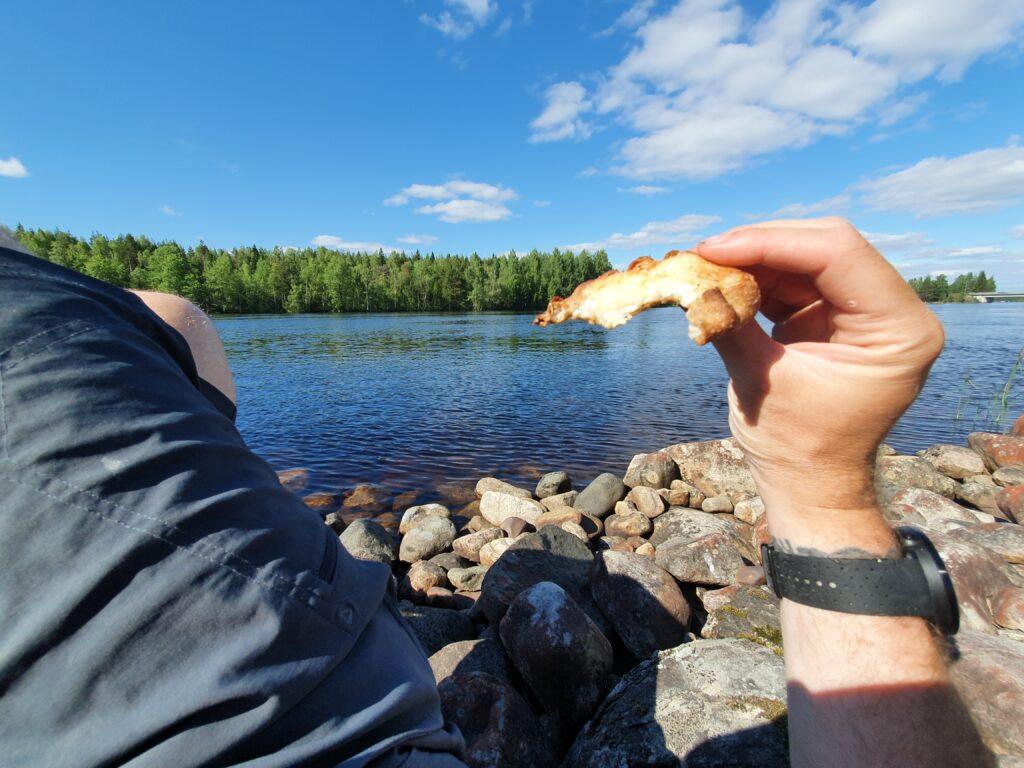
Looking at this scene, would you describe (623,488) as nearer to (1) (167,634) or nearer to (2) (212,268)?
(1) (167,634)

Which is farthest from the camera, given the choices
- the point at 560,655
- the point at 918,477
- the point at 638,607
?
the point at 918,477

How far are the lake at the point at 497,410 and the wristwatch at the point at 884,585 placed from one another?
36.3ft

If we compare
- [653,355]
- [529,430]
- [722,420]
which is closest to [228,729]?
[529,430]

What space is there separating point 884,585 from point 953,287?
692ft

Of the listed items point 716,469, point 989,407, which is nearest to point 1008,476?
point 716,469

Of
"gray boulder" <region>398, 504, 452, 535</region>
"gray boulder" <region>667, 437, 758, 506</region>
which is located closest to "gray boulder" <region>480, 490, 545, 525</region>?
"gray boulder" <region>398, 504, 452, 535</region>

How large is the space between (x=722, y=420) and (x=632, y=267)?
17386mm

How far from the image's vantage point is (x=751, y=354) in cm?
166

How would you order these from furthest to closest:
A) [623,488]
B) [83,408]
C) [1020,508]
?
[623,488], [1020,508], [83,408]

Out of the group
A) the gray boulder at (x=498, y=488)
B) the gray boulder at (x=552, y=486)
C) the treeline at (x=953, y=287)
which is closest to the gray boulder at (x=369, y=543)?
the gray boulder at (x=498, y=488)

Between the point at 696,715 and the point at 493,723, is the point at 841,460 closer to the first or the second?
the point at 696,715

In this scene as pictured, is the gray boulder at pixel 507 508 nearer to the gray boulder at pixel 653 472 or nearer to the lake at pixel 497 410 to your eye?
the lake at pixel 497 410

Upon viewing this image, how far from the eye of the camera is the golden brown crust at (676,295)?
166cm

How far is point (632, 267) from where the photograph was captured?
2.36m
